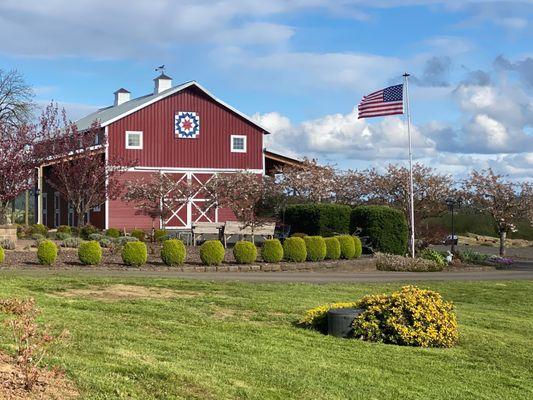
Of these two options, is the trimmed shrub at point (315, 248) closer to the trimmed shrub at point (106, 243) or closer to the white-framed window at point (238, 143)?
the trimmed shrub at point (106, 243)

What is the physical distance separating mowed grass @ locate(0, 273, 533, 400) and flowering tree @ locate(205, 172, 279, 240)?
1801cm

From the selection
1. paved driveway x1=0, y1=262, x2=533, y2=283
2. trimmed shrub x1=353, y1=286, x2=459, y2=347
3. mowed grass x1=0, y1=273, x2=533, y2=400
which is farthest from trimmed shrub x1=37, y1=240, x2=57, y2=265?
trimmed shrub x1=353, y1=286, x2=459, y2=347

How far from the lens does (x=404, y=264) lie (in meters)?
23.0

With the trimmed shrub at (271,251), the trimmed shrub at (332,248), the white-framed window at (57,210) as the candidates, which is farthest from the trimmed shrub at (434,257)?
the white-framed window at (57,210)

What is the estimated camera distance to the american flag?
81.6 ft

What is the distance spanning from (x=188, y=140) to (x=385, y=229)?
15.9m

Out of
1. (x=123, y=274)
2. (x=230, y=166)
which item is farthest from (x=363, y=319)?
(x=230, y=166)

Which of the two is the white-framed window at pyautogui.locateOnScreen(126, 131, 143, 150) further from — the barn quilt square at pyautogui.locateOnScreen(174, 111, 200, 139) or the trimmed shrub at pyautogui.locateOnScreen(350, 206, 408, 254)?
the trimmed shrub at pyautogui.locateOnScreen(350, 206, 408, 254)

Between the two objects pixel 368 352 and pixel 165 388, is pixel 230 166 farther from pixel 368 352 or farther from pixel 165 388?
pixel 165 388

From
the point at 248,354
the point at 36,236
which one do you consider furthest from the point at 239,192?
the point at 248,354

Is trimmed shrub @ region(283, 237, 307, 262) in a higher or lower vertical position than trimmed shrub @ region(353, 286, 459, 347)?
higher

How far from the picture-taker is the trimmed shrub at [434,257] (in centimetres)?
2444

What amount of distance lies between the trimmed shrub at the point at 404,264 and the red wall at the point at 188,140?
16922 mm

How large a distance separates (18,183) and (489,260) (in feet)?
63.7
